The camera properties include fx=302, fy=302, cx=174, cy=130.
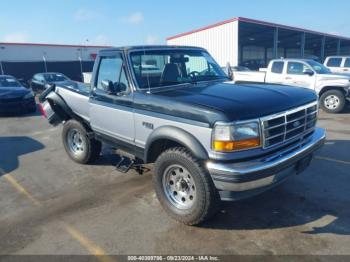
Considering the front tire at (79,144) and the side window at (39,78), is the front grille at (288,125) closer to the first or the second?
the front tire at (79,144)

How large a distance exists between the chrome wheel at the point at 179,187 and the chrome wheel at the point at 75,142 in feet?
8.52

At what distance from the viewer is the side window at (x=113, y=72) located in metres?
4.31

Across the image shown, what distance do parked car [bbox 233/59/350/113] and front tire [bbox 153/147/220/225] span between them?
7.55 m

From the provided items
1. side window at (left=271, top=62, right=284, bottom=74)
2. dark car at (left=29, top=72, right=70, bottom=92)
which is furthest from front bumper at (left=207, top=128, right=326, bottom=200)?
dark car at (left=29, top=72, right=70, bottom=92)

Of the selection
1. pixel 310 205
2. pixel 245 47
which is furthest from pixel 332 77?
pixel 245 47

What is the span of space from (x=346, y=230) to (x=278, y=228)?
0.74 meters

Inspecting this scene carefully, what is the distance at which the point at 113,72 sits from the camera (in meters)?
4.59

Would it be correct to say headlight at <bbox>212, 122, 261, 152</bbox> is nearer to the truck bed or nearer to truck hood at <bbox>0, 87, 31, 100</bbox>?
the truck bed

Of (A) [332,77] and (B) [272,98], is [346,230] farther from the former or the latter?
(A) [332,77]

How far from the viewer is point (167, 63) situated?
4.52 metres

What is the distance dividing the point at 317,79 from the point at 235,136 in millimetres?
9431

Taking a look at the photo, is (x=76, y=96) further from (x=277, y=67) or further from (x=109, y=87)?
(x=277, y=67)

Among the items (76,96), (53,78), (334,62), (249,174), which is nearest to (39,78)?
(53,78)

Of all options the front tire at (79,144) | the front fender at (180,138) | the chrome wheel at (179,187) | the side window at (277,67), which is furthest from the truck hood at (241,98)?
the side window at (277,67)
